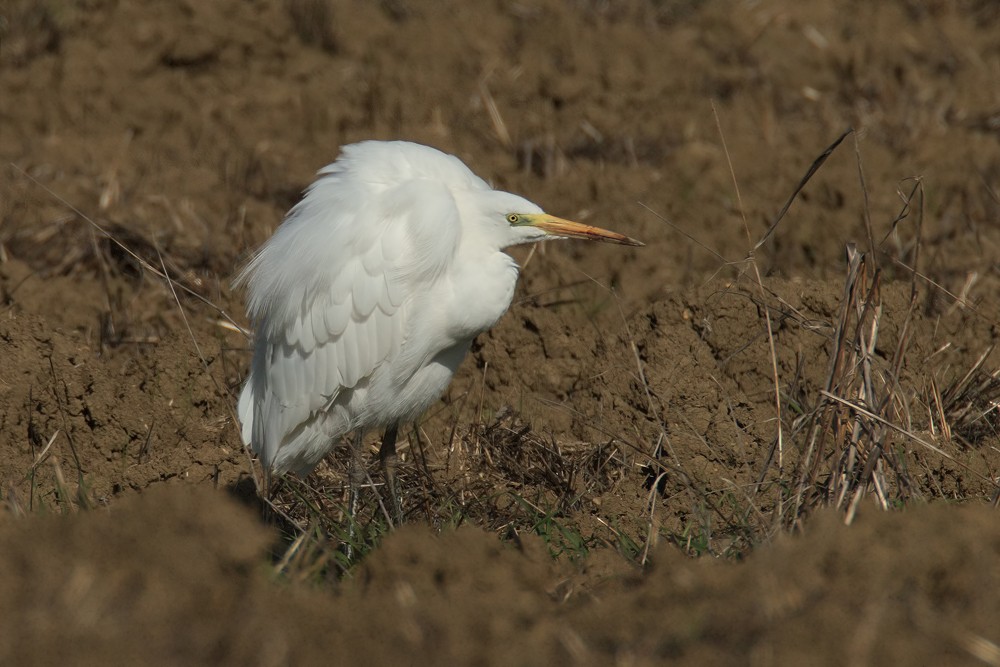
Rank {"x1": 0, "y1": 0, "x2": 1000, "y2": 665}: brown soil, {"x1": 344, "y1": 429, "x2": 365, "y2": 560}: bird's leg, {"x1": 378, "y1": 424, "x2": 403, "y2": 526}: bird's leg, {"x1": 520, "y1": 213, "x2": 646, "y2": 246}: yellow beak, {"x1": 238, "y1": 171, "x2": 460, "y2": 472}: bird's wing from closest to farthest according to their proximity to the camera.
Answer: {"x1": 0, "y1": 0, "x2": 1000, "y2": 665}: brown soil, {"x1": 344, "y1": 429, "x2": 365, "y2": 560}: bird's leg, {"x1": 238, "y1": 171, "x2": 460, "y2": 472}: bird's wing, {"x1": 520, "y1": 213, "x2": 646, "y2": 246}: yellow beak, {"x1": 378, "y1": 424, "x2": 403, "y2": 526}: bird's leg

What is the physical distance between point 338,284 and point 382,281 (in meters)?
0.17

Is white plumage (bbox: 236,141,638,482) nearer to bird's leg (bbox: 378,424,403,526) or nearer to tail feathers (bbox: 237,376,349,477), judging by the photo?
tail feathers (bbox: 237,376,349,477)

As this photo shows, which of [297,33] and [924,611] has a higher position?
[924,611]

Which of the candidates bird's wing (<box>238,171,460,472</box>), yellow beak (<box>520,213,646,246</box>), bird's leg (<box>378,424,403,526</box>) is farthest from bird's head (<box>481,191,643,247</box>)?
bird's leg (<box>378,424,403,526</box>)

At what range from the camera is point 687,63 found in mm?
9047

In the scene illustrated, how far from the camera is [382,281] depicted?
14.7 feet

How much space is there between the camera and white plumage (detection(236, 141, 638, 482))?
4426 millimetres

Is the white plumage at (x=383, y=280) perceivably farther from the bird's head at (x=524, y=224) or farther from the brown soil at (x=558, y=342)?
the brown soil at (x=558, y=342)

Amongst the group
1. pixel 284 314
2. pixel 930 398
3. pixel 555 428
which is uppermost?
pixel 284 314

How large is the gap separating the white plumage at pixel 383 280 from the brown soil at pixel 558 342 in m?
0.35

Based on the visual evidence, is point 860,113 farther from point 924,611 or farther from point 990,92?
point 924,611

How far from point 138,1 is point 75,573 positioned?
681 centimetres

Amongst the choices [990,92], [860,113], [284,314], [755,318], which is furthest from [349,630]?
[990,92]

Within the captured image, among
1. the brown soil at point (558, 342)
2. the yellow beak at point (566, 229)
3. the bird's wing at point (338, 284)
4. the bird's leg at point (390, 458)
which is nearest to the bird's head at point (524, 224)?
the yellow beak at point (566, 229)
